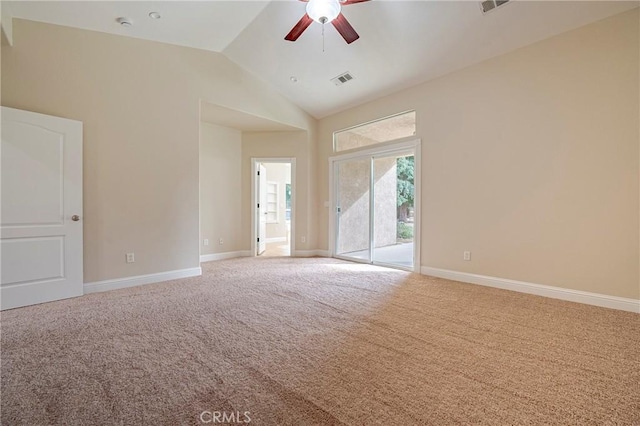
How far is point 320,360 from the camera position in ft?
6.27

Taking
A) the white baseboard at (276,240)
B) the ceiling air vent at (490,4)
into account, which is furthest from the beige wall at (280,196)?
the ceiling air vent at (490,4)

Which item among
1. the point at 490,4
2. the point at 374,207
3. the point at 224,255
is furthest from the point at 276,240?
the point at 490,4

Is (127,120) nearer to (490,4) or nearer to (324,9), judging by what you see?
(324,9)

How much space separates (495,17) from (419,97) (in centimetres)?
142

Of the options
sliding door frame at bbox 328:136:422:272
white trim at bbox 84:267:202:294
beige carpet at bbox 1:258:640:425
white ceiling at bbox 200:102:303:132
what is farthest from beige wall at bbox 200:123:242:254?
beige carpet at bbox 1:258:640:425

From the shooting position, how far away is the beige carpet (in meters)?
1.45

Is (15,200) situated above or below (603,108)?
below

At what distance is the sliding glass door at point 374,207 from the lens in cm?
539

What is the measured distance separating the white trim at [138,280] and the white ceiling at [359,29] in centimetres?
300

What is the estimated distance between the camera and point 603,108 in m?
2.95

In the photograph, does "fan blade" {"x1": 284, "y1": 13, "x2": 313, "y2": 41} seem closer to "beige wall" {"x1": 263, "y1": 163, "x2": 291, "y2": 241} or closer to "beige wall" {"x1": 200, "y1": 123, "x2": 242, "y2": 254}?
"beige wall" {"x1": 200, "y1": 123, "x2": 242, "y2": 254}

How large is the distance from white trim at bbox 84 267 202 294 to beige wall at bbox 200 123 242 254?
4.66ft

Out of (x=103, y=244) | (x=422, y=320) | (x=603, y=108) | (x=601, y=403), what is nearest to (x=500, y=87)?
(x=603, y=108)

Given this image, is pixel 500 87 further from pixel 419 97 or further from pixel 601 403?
pixel 601 403
